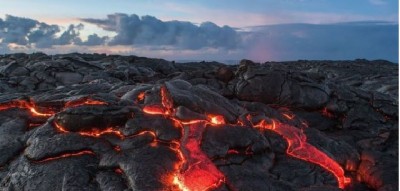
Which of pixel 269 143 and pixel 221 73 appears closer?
pixel 269 143

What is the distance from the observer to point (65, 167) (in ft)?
32.9

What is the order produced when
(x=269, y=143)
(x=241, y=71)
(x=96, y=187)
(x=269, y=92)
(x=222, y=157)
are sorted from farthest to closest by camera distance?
1. (x=241, y=71)
2. (x=269, y=92)
3. (x=269, y=143)
4. (x=222, y=157)
5. (x=96, y=187)

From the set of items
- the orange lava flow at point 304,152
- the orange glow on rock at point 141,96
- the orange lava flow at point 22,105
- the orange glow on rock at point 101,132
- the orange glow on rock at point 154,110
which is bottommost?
the orange lava flow at point 304,152

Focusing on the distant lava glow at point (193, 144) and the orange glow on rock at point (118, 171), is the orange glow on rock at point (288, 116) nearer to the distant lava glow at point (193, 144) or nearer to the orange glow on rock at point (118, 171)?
the distant lava glow at point (193, 144)

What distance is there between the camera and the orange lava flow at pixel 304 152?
12.6 metres

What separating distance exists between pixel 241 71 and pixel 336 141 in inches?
256

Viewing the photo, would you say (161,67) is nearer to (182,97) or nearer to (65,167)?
(182,97)

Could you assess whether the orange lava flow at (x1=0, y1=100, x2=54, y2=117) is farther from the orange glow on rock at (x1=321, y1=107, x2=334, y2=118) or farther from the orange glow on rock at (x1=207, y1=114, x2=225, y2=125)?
the orange glow on rock at (x1=321, y1=107, x2=334, y2=118)

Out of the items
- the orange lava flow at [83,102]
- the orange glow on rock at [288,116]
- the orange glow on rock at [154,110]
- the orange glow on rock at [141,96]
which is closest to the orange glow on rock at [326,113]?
the orange glow on rock at [288,116]

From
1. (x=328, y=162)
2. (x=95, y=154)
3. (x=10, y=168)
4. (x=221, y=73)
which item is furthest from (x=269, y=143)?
(x=221, y=73)

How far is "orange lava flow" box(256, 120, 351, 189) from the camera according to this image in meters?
12.6

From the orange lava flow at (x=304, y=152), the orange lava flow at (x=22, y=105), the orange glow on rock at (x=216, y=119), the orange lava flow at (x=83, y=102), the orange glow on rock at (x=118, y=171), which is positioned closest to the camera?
the orange glow on rock at (x=118, y=171)

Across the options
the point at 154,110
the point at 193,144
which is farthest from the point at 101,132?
the point at 193,144

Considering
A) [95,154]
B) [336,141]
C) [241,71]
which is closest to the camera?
[95,154]
